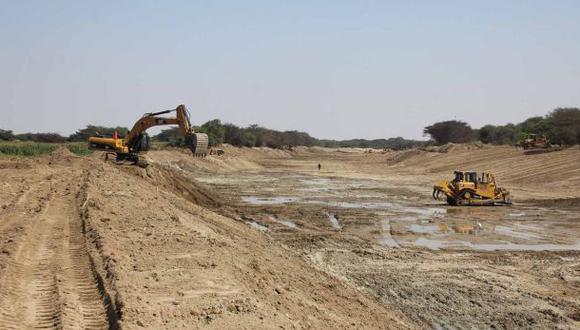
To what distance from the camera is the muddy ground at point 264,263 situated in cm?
710

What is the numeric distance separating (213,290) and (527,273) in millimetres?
8153

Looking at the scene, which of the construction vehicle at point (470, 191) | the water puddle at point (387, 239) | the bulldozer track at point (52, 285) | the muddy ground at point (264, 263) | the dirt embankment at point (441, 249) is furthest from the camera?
the construction vehicle at point (470, 191)

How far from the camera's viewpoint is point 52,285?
751cm

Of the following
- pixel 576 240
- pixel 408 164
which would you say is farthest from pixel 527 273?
pixel 408 164

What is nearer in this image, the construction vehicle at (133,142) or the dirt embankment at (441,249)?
the dirt embankment at (441,249)

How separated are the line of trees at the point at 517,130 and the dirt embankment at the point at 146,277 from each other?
4991 cm

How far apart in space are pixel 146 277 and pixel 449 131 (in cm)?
10603

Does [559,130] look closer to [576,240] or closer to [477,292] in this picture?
[576,240]

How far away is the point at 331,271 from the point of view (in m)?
12.9

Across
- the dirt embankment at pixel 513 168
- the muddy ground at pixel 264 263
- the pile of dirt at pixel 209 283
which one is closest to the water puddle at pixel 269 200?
the muddy ground at pixel 264 263

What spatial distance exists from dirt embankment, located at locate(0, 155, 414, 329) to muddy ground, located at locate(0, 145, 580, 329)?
1.2 inches

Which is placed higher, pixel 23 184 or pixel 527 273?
pixel 23 184

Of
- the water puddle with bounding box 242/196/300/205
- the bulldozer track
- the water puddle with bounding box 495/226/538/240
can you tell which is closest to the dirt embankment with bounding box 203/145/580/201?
the water puddle with bounding box 242/196/300/205

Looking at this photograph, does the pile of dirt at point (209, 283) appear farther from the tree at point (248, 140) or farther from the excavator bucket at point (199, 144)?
the tree at point (248, 140)
